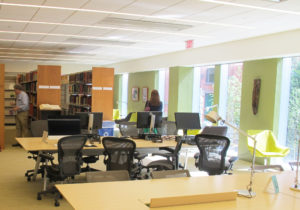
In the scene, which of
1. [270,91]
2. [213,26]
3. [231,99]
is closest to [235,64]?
[231,99]

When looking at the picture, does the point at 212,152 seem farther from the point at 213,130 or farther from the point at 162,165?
the point at 213,130

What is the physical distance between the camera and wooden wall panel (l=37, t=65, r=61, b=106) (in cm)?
1048

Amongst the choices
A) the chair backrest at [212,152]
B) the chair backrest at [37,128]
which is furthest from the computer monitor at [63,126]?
the chair backrest at [212,152]

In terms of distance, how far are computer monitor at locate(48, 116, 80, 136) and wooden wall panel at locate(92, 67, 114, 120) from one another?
383 centimetres

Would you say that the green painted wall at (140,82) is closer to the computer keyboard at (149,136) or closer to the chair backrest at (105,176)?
the computer keyboard at (149,136)

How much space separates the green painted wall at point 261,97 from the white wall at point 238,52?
0.98 feet

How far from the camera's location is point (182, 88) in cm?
1152

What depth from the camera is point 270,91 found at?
8.23m

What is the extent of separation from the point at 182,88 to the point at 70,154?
6774 millimetres

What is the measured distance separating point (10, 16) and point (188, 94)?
6.42 metres

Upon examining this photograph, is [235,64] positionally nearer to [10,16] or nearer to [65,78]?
[10,16]

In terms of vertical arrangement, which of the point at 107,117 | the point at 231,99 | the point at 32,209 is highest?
the point at 231,99

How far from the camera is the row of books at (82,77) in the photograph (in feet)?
34.9

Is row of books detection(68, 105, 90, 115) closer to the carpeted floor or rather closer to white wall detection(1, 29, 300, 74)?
the carpeted floor
